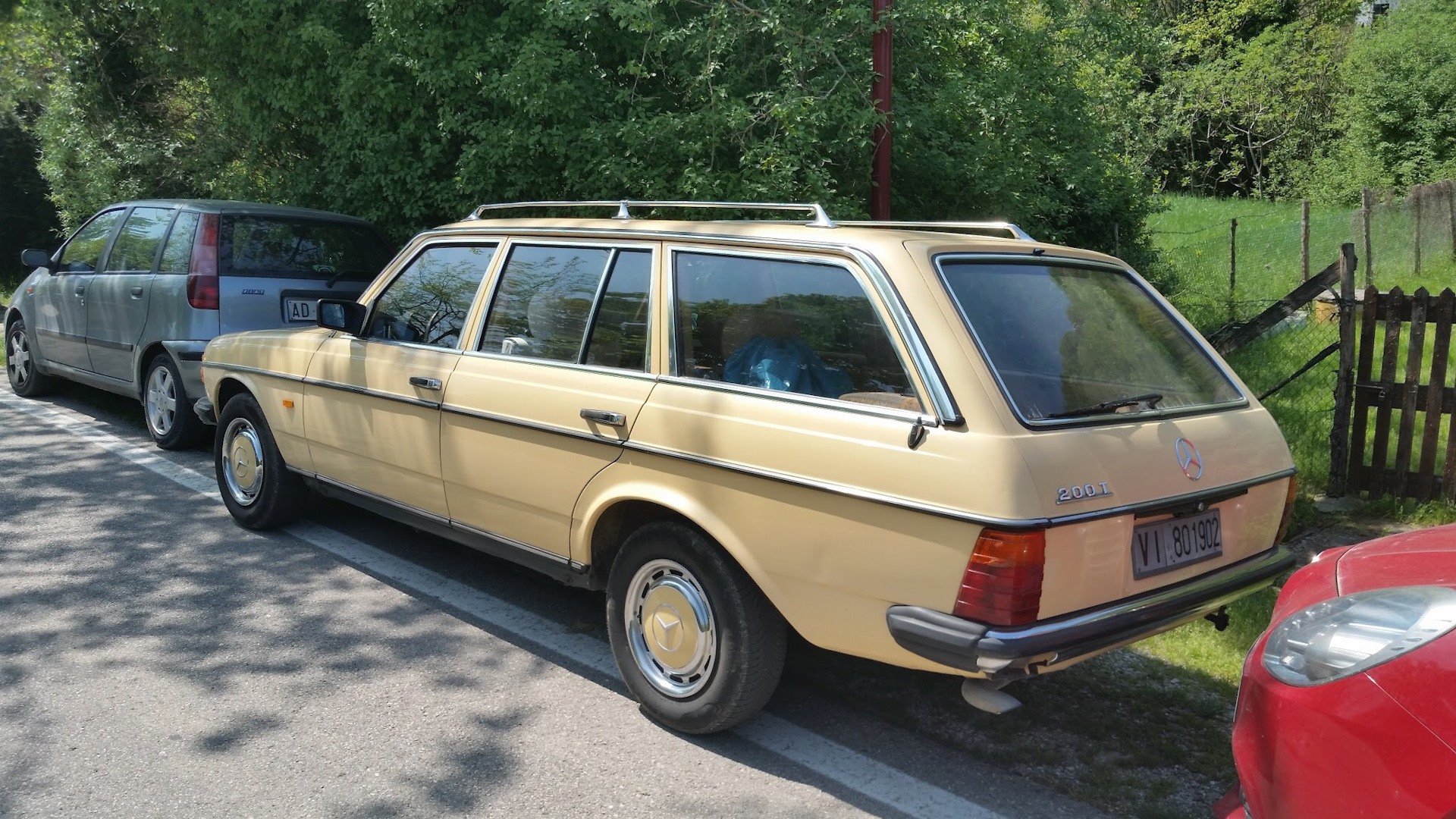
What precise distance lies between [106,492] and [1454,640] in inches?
276

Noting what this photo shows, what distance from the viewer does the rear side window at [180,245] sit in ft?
25.4

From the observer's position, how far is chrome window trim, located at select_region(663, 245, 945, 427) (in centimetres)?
325

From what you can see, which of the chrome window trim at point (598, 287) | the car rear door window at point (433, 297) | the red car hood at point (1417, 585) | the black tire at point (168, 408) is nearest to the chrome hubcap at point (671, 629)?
the chrome window trim at point (598, 287)

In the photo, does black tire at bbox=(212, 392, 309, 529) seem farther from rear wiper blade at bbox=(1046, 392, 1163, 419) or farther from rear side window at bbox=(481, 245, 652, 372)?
rear wiper blade at bbox=(1046, 392, 1163, 419)

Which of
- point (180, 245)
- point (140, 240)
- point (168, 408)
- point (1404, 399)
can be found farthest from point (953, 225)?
point (140, 240)

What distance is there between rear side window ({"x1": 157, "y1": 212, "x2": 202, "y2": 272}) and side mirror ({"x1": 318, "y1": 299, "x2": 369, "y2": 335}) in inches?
118

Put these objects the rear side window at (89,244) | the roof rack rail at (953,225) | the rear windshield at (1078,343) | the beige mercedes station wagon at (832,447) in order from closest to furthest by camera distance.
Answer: the beige mercedes station wagon at (832,447) < the rear windshield at (1078,343) < the roof rack rail at (953,225) < the rear side window at (89,244)

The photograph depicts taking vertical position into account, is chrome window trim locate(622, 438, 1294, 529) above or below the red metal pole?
below

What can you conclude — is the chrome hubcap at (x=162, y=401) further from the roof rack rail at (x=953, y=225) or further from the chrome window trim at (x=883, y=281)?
the roof rack rail at (x=953, y=225)

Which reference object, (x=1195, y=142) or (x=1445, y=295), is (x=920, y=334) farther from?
(x=1195, y=142)

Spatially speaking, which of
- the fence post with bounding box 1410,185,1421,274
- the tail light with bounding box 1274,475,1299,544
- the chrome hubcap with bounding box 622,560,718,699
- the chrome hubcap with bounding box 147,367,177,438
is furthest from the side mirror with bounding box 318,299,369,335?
the fence post with bounding box 1410,185,1421,274

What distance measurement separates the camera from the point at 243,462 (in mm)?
6098

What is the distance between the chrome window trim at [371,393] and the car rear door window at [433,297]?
27 cm

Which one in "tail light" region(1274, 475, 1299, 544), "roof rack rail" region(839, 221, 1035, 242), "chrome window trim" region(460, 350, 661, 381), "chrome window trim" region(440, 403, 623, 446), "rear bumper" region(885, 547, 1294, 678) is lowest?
"rear bumper" region(885, 547, 1294, 678)
